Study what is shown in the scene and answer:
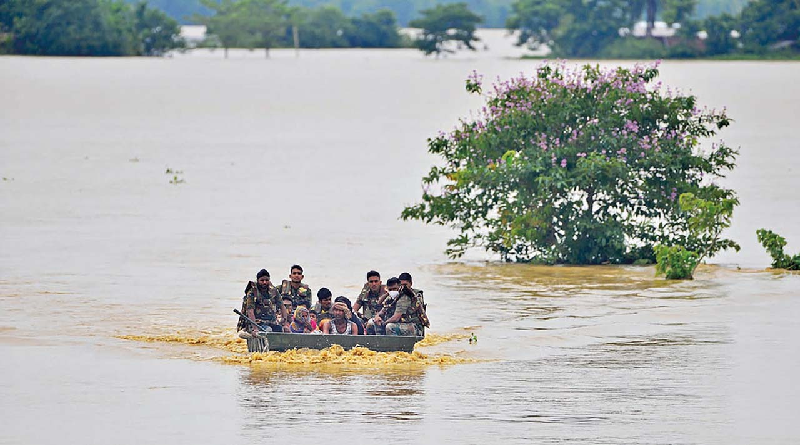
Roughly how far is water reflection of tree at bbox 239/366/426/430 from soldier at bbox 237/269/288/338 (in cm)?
67

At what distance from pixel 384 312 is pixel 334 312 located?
2.01 feet

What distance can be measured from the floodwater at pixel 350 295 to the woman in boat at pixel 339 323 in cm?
66

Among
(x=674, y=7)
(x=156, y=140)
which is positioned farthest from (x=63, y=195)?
(x=674, y=7)

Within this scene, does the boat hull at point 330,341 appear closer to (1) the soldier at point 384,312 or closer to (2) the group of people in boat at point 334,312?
(2) the group of people in boat at point 334,312

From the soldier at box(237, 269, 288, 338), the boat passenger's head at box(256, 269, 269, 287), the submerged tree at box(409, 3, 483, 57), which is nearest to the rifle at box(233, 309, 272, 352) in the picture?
the soldier at box(237, 269, 288, 338)

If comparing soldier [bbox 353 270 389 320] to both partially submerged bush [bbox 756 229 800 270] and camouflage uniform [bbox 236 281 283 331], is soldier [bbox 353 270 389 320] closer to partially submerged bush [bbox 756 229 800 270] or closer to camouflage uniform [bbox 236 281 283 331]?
camouflage uniform [bbox 236 281 283 331]

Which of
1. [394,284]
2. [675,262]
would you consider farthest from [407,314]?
[675,262]

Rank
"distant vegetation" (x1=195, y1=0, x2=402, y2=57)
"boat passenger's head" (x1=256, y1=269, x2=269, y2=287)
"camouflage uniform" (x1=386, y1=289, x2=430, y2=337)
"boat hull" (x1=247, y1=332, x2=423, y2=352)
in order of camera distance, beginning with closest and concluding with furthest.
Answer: "boat hull" (x1=247, y1=332, x2=423, y2=352), "camouflage uniform" (x1=386, y1=289, x2=430, y2=337), "boat passenger's head" (x1=256, y1=269, x2=269, y2=287), "distant vegetation" (x1=195, y1=0, x2=402, y2=57)

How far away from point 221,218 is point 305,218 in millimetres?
1779

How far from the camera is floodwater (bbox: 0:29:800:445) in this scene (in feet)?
48.8

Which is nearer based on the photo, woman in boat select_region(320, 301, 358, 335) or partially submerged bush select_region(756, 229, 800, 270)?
woman in boat select_region(320, 301, 358, 335)

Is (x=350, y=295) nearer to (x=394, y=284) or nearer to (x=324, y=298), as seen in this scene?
(x=394, y=284)

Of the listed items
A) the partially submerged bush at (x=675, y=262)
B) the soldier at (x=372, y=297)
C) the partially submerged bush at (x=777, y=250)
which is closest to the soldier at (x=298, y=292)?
the soldier at (x=372, y=297)

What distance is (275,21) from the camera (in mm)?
175000
